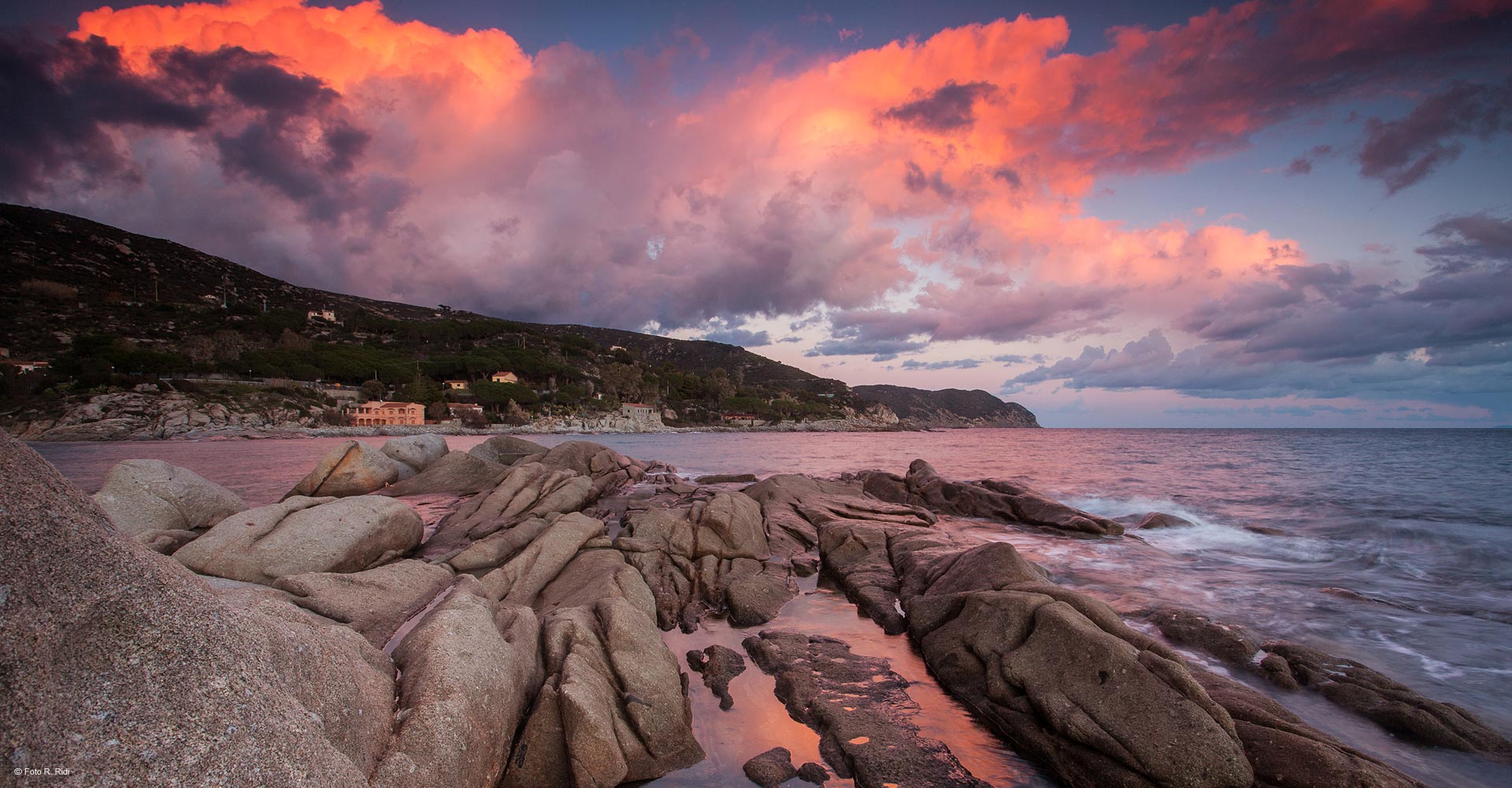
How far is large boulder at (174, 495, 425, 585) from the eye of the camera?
8625mm

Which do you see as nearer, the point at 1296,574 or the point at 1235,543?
the point at 1296,574

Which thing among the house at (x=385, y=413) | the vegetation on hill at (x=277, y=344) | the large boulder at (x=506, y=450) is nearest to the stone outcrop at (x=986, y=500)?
the large boulder at (x=506, y=450)

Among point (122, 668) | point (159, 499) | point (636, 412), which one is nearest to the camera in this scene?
point (122, 668)

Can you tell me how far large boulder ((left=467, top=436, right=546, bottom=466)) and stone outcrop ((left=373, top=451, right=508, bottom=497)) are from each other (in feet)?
13.9

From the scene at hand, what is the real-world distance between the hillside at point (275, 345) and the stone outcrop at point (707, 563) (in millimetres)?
72666

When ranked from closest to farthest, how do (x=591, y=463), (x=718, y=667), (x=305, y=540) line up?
(x=718, y=667) < (x=305, y=540) < (x=591, y=463)

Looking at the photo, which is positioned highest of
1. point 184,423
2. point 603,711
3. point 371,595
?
point 371,595

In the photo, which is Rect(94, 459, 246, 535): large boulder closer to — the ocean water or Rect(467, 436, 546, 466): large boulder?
the ocean water

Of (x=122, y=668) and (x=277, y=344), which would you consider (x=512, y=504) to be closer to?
(x=122, y=668)

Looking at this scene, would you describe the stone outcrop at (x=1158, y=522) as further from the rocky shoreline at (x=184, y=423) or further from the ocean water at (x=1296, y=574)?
the rocky shoreline at (x=184, y=423)

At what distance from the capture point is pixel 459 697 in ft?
14.7

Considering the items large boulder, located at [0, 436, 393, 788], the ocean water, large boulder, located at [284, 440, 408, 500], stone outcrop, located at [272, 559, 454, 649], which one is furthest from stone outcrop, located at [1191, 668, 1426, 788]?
large boulder, located at [284, 440, 408, 500]

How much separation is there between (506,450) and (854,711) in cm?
2267

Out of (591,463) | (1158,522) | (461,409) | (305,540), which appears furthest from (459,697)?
(461,409)
